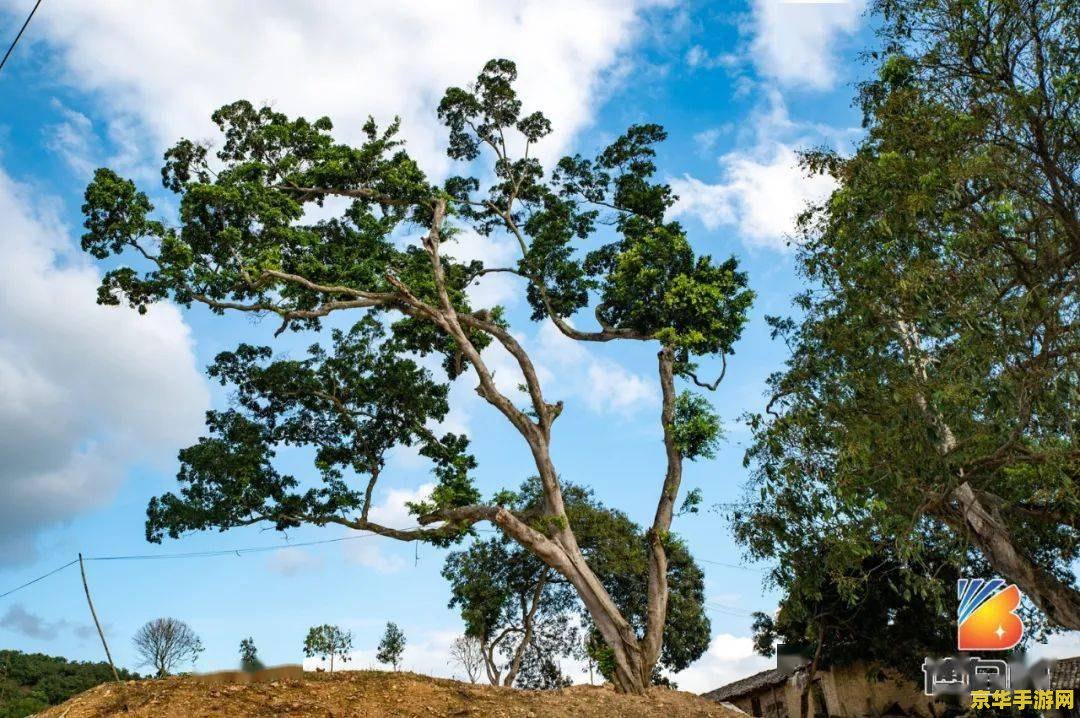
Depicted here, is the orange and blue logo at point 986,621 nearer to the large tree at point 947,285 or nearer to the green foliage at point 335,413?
the large tree at point 947,285

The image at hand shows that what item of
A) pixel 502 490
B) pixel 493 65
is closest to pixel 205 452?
pixel 502 490

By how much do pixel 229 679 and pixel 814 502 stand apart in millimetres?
8167

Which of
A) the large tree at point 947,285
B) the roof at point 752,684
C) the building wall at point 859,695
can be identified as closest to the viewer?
the large tree at point 947,285

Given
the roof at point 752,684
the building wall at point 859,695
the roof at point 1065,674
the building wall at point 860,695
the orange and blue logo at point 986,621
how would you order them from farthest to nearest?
the roof at point 752,684 < the building wall at point 860,695 < the building wall at point 859,695 < the roof at point 1065,674 < the orange and blue logo at point 986,621

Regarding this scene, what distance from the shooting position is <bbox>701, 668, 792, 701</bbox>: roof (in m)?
31.8

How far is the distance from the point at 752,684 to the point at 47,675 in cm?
2372

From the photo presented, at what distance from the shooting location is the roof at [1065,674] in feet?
83.3

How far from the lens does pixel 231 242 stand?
55.5 ft

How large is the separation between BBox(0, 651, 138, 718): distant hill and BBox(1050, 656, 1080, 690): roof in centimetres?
2583

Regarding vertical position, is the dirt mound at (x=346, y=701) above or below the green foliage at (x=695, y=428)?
below

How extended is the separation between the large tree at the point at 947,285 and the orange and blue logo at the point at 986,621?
1.44m

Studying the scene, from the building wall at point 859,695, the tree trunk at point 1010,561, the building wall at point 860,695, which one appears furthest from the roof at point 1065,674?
the tree trunk at point 1010,561

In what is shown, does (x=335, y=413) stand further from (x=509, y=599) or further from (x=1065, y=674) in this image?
(x=1065, y=674)

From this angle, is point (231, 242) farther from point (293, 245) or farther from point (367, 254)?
point (367, 254)
